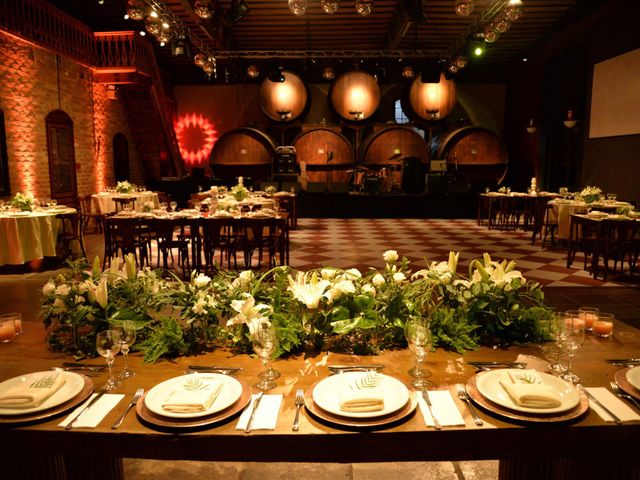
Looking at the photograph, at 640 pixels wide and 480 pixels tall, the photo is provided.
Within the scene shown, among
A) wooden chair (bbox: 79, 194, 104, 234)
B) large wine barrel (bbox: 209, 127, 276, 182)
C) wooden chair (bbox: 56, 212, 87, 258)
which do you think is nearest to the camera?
wooden chair (bbox: 56, 212, 87, 258)

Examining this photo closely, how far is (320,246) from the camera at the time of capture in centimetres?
736

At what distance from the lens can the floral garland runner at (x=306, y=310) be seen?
154cm

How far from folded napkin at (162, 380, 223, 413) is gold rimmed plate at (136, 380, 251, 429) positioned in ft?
0.08

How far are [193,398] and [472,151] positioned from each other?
1099cm

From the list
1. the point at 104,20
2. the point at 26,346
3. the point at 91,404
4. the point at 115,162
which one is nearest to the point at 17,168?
the point at 115,162

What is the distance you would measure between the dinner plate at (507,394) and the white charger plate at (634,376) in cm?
16

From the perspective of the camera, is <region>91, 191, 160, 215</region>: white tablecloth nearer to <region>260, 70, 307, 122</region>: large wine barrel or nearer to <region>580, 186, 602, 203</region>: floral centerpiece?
<region>260, 70, 307, 122</region>: large wine barrel

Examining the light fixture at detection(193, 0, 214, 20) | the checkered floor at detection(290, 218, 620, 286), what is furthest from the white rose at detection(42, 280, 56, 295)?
the light fixture at detection(193, 0, 214, 20)

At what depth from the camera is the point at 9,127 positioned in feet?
24.4

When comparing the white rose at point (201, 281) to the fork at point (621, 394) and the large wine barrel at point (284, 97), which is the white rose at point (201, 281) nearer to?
the fork at point (621, 394)

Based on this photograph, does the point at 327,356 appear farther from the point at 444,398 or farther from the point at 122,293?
the point at 122,293

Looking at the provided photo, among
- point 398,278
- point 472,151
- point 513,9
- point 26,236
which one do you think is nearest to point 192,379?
point 398,278

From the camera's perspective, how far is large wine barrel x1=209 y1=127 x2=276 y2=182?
37.2 feet

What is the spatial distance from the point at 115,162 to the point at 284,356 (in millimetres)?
10641
